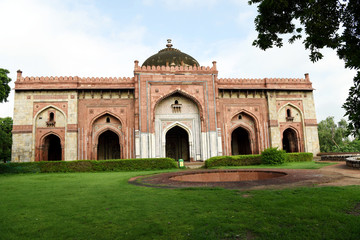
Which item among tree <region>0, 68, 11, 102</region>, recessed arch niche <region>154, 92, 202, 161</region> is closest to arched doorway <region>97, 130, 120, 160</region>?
recessed arch niche <region>154, 92, 202, 161</region>

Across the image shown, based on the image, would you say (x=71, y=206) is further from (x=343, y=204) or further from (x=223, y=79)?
(x=223, y=79)

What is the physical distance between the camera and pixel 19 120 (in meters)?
17.2

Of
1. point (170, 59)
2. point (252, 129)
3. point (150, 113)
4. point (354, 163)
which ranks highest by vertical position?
point (170, 59)

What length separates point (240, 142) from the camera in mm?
21875

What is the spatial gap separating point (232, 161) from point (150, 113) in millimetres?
6318

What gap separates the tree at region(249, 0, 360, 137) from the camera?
266 centimetres

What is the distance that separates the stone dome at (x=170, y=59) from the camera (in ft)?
69.9

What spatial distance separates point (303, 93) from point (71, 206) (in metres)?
20.0

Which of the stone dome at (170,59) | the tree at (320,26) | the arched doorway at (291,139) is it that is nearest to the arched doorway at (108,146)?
the stone dome at (170,59)

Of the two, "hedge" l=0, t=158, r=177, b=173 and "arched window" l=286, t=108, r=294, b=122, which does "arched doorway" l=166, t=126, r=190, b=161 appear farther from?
"arched window" l=286, t=108, r=294, b=122

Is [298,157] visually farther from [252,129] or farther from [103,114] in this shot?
[103,114]

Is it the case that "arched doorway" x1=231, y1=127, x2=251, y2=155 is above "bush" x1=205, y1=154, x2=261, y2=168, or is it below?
above

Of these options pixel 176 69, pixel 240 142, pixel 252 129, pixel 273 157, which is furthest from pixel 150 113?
pixel 240 142

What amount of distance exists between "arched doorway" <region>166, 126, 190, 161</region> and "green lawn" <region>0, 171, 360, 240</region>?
16554mm
